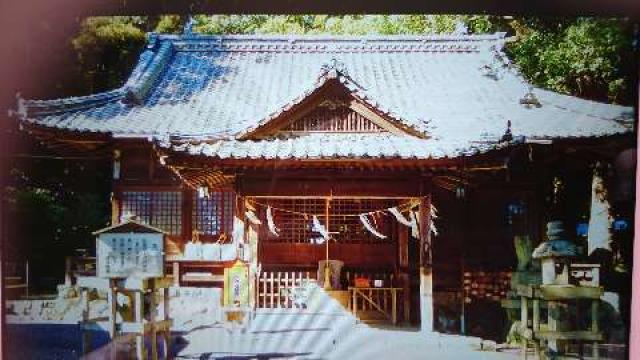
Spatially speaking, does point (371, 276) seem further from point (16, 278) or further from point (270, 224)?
point (16, 278)

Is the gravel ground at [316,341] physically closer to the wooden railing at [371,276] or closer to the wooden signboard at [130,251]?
the wooden railing at [371,276]

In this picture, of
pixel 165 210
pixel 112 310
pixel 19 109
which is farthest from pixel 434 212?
pixel 19 109

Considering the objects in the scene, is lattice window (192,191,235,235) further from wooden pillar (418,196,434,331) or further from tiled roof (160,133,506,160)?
wooden pillar (418,196,434,331)

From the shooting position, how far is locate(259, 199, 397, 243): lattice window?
5.00 metres

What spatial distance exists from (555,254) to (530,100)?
131 centimetres

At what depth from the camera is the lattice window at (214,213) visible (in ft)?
15.9

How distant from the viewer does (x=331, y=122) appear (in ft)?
15.7

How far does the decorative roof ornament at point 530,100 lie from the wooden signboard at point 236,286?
2.61 meters

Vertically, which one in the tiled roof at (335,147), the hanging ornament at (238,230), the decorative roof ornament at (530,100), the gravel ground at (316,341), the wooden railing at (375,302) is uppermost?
the decorative roof ornament at (530,100)

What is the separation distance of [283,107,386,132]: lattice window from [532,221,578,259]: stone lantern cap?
1.65 m

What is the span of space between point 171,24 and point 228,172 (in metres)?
1.32

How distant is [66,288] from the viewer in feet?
12.5

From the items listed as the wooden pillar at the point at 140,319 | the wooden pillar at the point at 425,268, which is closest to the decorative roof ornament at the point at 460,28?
the wooden pillar at the point at 425,268

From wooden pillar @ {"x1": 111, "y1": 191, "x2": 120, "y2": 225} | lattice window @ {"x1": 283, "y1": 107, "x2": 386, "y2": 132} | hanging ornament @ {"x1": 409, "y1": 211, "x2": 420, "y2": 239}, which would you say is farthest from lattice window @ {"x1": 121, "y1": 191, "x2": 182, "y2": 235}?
hanging ornament @ {"x1": 409, "y1": 211, "x2": 420, "y2": 239}
